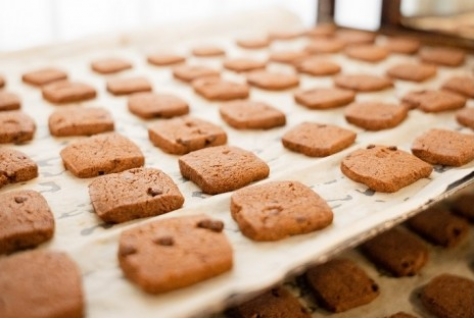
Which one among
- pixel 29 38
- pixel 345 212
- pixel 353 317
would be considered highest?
pixel 29 38

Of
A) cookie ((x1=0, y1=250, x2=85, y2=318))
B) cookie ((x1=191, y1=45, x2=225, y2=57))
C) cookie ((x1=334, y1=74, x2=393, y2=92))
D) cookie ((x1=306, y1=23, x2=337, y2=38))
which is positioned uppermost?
cookie ((x1=306, y1=23, x2=337, y2=38))

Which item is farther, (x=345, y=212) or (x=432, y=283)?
(x=432, y=283)

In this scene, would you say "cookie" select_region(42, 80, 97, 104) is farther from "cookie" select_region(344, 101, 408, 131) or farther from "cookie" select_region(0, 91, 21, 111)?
"cookie" select_region(344, 101, 408, 131)

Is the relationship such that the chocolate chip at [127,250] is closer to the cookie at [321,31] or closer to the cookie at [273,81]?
the cookie at [273,81]

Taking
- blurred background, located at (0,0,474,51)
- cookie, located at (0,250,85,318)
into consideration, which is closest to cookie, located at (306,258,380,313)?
cookie, located at (0,250,85,318)

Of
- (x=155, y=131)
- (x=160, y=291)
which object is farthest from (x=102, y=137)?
(x=160, y=291)

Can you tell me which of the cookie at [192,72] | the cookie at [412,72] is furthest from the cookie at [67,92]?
the cookie at [412,72]

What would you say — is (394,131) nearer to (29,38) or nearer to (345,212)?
(345,212)
